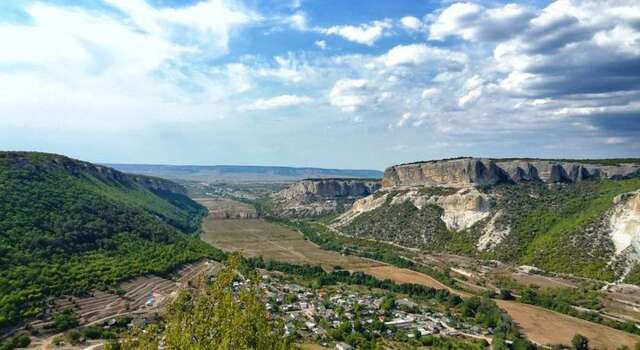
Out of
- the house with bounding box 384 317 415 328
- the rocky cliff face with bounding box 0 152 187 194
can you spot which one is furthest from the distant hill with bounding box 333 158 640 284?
the rocky cliff face with bounding box 0 152 187 194

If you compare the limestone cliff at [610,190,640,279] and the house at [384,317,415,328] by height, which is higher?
the limestone cliff at [610,190,640,279]

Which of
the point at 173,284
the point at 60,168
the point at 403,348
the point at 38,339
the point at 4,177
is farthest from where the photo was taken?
the point at 60,168

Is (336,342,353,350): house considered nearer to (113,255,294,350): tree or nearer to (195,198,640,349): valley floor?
(195,198,640,349): valley floor

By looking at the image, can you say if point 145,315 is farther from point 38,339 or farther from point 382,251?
point 382,251

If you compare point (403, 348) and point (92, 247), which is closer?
point (403, 348)

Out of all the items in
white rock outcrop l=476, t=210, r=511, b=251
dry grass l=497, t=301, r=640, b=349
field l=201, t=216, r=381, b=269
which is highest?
white rock outcrop l=476, t=210, r=511, b=251

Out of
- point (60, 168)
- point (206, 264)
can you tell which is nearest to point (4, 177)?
point (60, 168)
